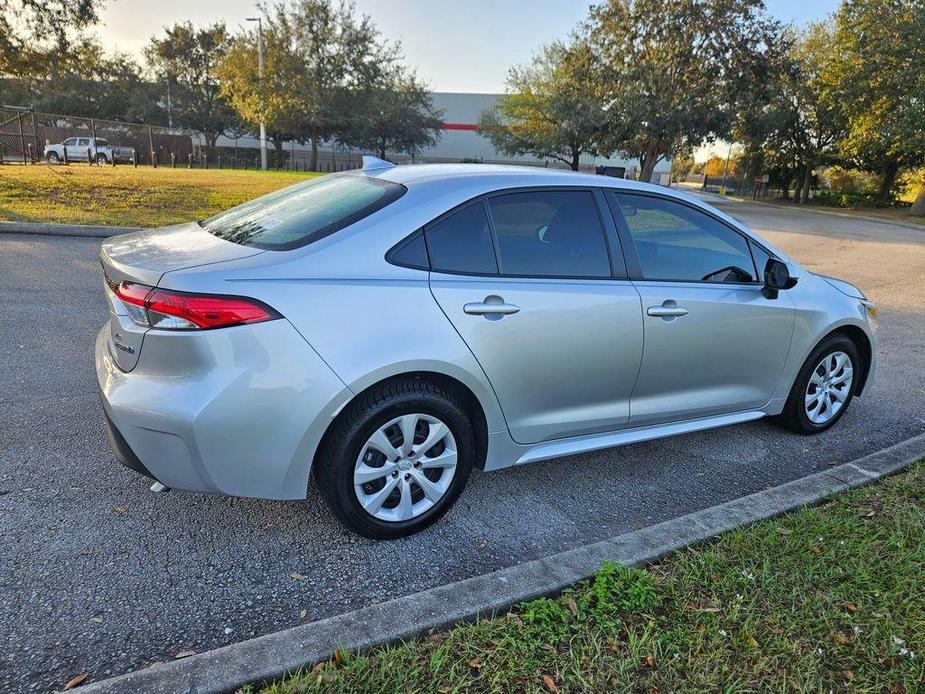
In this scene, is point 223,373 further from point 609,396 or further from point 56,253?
point 56,253

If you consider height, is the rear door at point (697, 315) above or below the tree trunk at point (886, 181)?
below

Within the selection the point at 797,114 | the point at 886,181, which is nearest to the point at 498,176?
the point at 797,114

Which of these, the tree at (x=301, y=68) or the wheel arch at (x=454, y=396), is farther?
the tree at (x=301, y=68)

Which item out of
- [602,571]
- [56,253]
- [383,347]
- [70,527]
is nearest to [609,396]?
[602,571]

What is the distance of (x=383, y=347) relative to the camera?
2.58m

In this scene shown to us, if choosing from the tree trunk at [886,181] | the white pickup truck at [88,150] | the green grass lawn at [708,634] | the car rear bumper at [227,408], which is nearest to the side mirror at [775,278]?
the green grass lawn at [708,634]

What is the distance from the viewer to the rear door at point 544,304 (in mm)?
2838

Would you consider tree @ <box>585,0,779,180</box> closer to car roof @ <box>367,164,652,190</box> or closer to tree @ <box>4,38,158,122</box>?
car roof @ <box>367,164,652,190</box>

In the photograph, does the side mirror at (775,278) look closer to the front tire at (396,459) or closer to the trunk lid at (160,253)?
the front tire at (396,459)

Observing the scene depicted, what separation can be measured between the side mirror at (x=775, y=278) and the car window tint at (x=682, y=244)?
3.9 inches

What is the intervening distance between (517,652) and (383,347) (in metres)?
1.24

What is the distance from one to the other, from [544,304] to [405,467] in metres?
0.99

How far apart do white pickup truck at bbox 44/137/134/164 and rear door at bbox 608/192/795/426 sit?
33758 millimetres

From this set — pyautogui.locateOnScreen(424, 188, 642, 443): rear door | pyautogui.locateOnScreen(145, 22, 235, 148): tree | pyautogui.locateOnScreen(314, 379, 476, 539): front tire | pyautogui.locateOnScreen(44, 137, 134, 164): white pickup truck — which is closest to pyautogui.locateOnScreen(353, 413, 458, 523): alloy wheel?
pyautogui.locateOnScreen(314, 379, 476, 539): front tire
